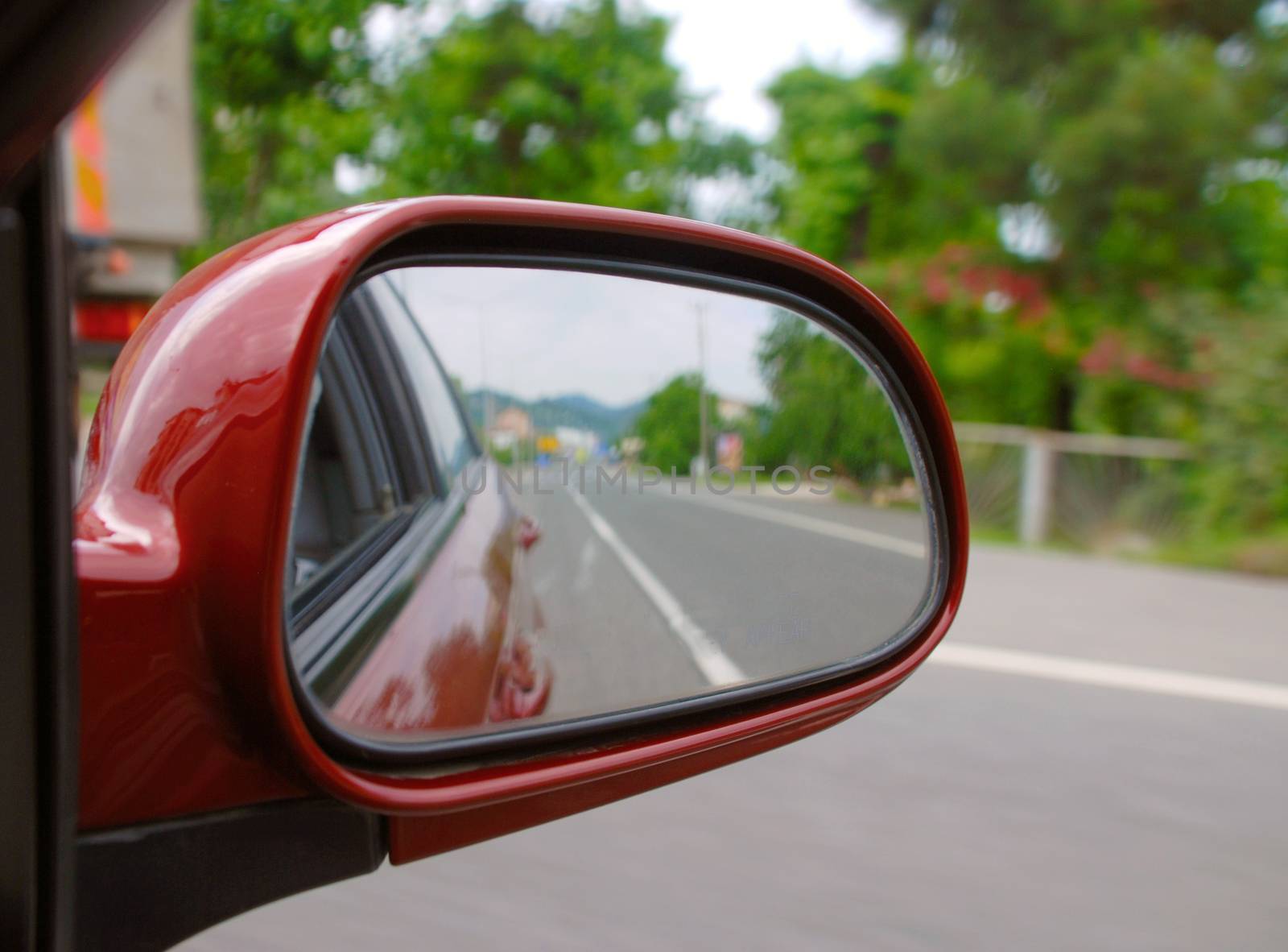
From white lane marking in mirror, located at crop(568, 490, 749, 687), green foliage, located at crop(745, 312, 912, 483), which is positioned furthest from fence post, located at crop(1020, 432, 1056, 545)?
white lane marking in mirror, located at crop(568, 490, 749, 687)

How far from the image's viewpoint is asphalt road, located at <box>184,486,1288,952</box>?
→ 2.68 meters

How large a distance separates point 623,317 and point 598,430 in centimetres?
21

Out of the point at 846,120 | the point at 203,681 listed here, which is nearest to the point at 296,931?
the point at 203,681

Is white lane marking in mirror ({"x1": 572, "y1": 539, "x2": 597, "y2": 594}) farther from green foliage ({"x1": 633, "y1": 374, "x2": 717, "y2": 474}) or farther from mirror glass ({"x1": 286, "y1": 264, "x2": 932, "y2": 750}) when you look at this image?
green foliage ({"x1": 633, "y1": 374, "x2": 717, "y2": 474})

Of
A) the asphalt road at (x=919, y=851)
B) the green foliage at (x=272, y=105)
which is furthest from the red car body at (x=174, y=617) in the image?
the green foliage at (x=272, y=105)

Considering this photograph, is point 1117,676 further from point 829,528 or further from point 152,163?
point 152,163

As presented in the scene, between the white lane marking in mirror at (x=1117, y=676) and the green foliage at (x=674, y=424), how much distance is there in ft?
14.1

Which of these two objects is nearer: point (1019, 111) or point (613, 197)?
point (1019, 111)

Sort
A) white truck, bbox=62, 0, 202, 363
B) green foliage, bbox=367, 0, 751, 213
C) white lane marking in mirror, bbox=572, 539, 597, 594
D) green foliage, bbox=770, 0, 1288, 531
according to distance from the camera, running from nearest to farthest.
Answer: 1. white lane marking in mirror, bbox=572, 539, 597, 594
2. white truck, bbox=62, 0, 202, 363
3. green foliage, bbox=770, 0, 1288, 531
4. green foliage, bbox=367, 0, 751, 213

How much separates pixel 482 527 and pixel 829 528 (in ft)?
1.78

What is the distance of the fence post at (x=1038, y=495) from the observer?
13297 millimetres

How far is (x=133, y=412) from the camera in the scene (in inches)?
38.5

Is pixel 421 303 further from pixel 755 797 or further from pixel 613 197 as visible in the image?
pixel 613 197

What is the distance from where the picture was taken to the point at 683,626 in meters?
1.52
